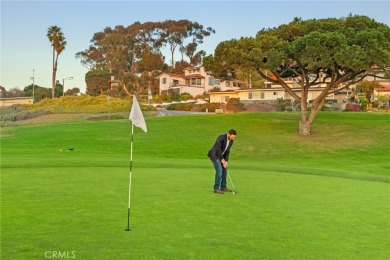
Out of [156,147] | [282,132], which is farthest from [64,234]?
[282,132]

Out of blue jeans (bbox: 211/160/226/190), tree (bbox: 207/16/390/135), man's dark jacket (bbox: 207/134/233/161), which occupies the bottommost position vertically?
blue jeans (bbox: 211/160/226/190)

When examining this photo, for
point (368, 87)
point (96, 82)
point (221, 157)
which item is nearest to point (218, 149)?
point (221, 157)

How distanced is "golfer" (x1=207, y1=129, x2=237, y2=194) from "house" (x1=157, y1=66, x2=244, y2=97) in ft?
316

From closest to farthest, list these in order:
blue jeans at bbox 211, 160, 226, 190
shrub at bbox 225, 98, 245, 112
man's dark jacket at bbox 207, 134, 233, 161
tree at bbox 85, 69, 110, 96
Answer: blue jeans at bbox 211, 160, 226, 190
man's dark jacket at bbox 207, 134, 233, 161
shrub at bbox 225, 98, 245, 112
tree at bbox 85, 69, 110, 96

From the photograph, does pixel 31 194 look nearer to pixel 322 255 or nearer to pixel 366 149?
pixel 322 255

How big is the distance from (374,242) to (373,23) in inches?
1382

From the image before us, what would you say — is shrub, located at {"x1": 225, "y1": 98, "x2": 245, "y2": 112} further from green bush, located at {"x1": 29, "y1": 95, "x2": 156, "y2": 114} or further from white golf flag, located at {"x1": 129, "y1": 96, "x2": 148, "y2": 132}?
white golf flag, located at {"x1": 129, "y1": 96, "x2": 148, "y2": 132}

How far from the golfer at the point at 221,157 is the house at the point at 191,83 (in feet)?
316

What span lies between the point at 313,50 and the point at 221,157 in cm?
2460

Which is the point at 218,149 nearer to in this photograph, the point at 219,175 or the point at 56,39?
the point at 219,175

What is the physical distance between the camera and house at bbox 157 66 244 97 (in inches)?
4390

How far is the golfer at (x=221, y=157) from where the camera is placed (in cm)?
1292

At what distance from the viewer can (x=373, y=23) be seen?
3891 centimetres

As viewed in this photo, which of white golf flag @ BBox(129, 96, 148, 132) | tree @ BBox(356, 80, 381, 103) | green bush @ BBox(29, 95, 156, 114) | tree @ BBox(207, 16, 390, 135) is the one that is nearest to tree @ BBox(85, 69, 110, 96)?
green bush @ BBox(29, 95, 156, 114)
